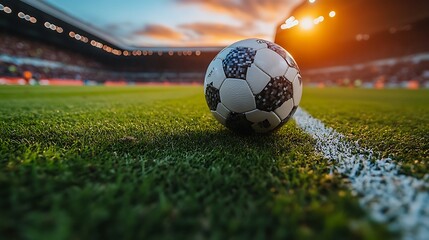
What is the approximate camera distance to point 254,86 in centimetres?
201

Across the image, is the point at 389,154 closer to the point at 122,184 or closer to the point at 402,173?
the point at 402,173

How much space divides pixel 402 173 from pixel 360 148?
603 mm

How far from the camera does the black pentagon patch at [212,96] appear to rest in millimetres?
2218

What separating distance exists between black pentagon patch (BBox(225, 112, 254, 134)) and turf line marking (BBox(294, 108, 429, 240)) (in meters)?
0.56

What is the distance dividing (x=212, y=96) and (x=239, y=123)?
337 millimetres

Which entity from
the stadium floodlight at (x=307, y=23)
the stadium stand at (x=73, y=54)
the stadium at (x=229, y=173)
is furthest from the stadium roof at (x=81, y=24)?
the stadium at (x=229, y=173)

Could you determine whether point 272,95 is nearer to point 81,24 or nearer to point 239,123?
point 239,123

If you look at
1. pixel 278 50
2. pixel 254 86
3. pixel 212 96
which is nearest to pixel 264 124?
pixel 254 86

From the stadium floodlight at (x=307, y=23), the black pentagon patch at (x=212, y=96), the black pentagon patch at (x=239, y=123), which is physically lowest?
the black pentagon patch at (x=239, y=123)

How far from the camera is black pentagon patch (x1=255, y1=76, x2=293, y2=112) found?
2021 millimetres

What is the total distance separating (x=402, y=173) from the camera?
147 cm

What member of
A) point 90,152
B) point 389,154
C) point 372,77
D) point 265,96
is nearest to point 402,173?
point 389,154

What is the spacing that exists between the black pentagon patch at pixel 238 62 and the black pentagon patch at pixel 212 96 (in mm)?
191

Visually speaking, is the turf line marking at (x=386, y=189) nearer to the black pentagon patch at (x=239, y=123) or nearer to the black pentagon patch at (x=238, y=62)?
the black pentagon patch at (x=239, y=123)
